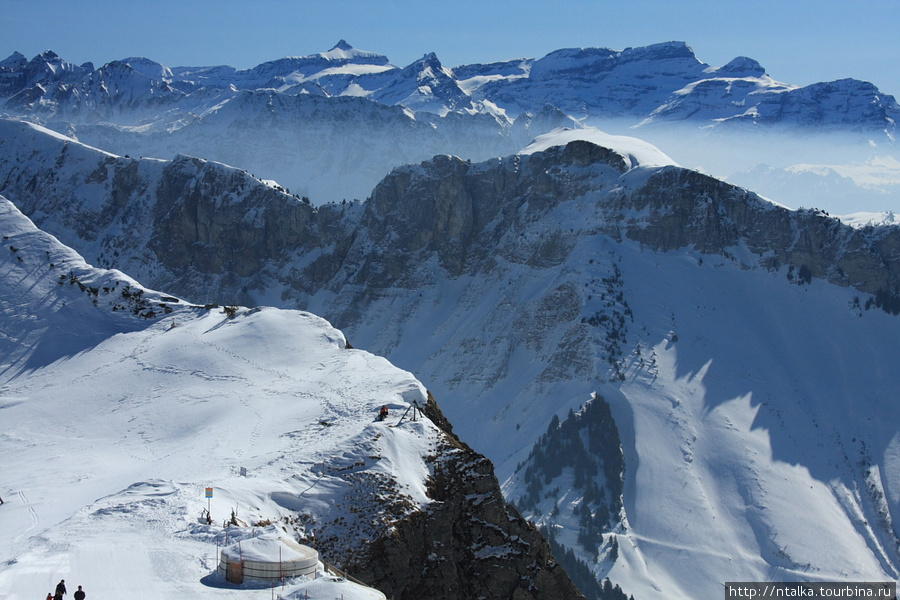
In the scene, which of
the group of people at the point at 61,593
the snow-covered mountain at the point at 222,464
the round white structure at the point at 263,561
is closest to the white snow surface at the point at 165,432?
the snow-covered mountain at the point at 222,464

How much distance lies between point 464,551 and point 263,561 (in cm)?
1459

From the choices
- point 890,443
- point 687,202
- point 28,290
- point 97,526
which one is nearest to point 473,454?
point 97,526

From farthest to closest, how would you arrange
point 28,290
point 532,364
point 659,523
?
point 532,364 → point 659,523 → point 28,290

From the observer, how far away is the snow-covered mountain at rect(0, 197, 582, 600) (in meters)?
43.6

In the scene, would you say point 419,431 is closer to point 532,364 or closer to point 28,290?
point 28,290

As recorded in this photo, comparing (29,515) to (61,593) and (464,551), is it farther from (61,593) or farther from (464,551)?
(464,551)

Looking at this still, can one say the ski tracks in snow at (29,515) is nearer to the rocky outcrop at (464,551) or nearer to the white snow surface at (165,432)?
the white snow surface at (165,432)

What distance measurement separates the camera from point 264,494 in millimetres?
49844

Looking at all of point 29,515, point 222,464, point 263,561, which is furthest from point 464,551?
point 29,515

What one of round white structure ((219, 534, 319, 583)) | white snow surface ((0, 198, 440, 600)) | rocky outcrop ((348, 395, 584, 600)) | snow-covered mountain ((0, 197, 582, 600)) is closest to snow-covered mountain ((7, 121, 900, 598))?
white snow surface ((0, 198, 440, 600))

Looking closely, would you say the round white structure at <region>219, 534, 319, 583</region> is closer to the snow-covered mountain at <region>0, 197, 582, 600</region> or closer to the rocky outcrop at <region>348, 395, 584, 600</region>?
the snow-covered mountain at <region>0, 197, 582, 600</region>

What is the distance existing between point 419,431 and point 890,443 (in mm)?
131388

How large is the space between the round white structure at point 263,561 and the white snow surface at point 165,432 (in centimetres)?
65

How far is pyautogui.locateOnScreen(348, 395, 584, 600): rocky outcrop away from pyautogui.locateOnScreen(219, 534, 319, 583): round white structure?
273 inches
